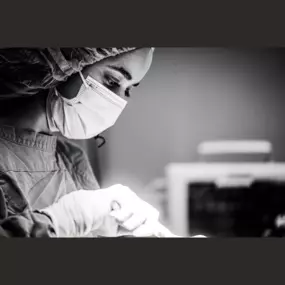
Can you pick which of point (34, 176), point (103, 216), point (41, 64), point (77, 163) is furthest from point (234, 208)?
point (41, 64)

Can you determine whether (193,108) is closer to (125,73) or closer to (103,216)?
(125,73)

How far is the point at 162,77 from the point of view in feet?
10.0

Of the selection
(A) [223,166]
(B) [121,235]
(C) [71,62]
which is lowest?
(B) [121,235]

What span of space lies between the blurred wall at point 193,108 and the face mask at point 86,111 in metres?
0.10

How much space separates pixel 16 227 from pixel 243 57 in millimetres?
1915

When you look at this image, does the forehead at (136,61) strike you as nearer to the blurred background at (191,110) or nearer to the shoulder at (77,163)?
the blurred background at (191,110)

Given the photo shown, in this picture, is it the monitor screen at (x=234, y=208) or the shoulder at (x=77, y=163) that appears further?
the shoulder at (x=77, y=163)

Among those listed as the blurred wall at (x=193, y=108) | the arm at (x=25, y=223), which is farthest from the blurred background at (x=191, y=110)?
the arm at (x=25, y=223)

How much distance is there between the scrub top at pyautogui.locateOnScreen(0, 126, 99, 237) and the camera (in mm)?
3094

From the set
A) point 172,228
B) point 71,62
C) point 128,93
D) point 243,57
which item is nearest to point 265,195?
point 172,228

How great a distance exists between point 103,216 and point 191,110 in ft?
3.07

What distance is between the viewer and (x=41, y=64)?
309 cm

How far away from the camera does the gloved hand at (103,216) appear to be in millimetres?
3094

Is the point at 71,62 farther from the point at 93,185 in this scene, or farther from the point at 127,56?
the point at 93,185
